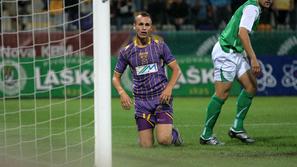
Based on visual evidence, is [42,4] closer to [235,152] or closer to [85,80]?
[85,80]

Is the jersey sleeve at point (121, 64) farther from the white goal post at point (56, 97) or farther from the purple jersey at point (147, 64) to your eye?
the white goal post at point (56, 97)

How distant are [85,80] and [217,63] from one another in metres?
7.44

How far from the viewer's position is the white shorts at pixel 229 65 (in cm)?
887

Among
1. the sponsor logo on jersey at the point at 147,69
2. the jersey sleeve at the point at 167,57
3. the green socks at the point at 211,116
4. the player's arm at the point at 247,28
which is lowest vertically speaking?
the green socks at the point at 211,116

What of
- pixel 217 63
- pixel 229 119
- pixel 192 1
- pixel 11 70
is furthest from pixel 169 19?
pixel 217 63

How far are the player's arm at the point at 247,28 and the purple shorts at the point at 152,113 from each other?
111 cm

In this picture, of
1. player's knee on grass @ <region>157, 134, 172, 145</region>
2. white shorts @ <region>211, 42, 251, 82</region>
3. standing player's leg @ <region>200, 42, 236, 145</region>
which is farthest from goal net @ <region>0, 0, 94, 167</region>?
white shorts @ <region>211, 42, 251, 82</region>

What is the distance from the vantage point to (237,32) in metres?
8.90

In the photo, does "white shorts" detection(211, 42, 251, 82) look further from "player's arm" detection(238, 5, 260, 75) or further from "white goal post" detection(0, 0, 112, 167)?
"white goal post" detection(0, 0, 112, 167)

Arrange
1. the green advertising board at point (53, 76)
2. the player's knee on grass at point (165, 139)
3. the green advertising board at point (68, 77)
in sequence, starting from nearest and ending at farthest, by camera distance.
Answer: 1. the player's knee on grass at point (165, 139)
2. the green advertising board at point (68, 77)
3. the green advertising board at point (53, 76)

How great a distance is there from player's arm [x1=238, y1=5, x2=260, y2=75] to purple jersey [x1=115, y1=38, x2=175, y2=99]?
0.88 meters

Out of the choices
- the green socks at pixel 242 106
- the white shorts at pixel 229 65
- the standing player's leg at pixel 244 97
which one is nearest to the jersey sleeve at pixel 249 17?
the white shorts at pixel 229 65

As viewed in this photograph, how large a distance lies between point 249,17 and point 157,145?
1.88 m

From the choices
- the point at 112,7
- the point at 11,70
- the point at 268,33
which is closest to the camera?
the point at 11,70
